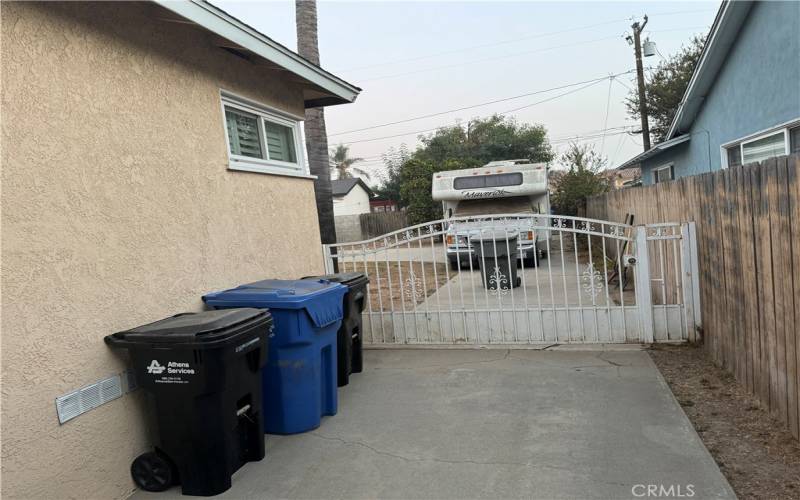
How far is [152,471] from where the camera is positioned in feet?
11.5

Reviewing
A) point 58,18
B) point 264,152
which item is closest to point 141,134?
point 58,18

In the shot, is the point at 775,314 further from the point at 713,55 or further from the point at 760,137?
the point at 713,55

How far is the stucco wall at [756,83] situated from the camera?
21.8 ft

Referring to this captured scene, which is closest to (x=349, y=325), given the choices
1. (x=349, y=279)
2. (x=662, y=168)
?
Answer: (x=349, y=279)

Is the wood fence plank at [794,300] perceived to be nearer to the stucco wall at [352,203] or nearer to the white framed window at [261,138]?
the white framed window at [261,138]

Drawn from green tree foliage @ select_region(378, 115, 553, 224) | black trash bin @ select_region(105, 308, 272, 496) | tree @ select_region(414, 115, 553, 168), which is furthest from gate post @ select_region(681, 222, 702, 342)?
tree @ select_region(414, 115, 553, 168)

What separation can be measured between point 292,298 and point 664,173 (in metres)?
15.0

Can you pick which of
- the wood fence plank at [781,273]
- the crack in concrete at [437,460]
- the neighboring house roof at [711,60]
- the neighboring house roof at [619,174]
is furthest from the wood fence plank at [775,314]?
the neighboring house roof at [619,174]

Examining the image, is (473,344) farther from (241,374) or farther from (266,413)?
(241,374)

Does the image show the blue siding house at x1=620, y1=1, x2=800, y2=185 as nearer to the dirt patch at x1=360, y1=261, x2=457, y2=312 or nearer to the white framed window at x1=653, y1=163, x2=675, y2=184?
the white framed window at x1=653, y1=163, x2=675, y2=184

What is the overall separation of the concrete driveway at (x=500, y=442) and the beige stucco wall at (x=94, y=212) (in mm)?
820

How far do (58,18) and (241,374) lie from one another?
2527 millimetres

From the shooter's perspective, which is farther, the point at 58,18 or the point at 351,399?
the point at 351,399

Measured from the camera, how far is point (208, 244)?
4559 millimetres
